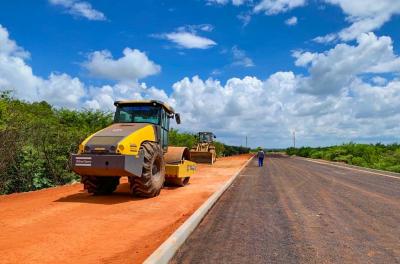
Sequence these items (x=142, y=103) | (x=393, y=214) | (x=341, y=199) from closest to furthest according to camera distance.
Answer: (x=393, y=214) → (x=341, y=199) → (x=142, y=103)

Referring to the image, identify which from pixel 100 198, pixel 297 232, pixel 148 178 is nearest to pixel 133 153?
pixel 148 178

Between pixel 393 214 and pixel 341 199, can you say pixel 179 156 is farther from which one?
pixel 393 214

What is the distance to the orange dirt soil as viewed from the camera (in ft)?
20.5

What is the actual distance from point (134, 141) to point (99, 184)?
6.78 feet

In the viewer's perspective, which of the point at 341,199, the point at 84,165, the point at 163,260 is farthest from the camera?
the point at 341,199

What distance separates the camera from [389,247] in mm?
6910

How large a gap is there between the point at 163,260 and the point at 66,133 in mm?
12636

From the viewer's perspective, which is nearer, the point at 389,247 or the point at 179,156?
the point at 389,247

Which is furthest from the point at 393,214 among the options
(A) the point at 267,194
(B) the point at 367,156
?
(B) the point at 367,156

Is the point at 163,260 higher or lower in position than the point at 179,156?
lower

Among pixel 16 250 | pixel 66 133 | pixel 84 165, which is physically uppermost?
pixel 66 133

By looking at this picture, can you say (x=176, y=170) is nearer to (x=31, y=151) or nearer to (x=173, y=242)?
(x=31, y=151)

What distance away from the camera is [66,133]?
17234 mm

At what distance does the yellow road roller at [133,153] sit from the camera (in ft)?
37.8
